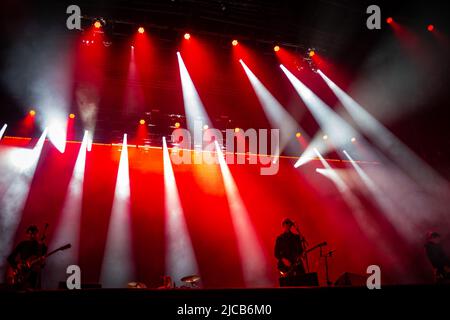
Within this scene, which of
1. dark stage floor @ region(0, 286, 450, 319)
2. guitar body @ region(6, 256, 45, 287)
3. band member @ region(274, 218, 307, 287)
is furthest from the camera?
band member @ region(274, 218, 307, 287)

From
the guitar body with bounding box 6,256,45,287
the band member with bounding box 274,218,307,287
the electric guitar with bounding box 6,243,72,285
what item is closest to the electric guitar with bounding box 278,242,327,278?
the band member with bounding box 274,218,307,287

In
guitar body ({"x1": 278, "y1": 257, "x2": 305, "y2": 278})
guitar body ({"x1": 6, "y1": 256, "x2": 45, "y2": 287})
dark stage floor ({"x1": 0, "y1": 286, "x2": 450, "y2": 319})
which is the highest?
guitar body ({"x1": 278, "y1": 257, "x2": 305, "y2": 278})

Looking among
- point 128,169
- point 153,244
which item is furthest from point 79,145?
point 153,244

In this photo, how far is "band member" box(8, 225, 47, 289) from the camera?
16.8 ft

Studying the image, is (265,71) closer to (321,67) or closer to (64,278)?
(321,67)

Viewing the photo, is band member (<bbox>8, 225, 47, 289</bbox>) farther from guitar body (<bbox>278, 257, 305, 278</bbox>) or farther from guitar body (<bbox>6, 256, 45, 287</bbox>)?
guitar body (<bbox>278, 257, 305, 278</bbox>)

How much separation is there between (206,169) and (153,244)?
2201mm

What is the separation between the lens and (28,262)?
Result: 5.18 meters

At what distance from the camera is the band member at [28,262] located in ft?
16.8

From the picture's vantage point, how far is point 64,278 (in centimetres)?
711
